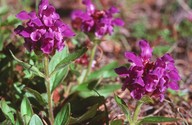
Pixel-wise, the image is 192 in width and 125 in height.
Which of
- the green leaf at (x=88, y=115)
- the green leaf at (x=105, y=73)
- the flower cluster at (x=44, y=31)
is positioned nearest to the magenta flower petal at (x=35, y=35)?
the flower cluster at (x=44, y=31)

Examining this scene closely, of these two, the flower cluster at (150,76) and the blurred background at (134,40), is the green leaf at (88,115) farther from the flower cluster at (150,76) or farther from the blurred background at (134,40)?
the blurred background at (134,40)

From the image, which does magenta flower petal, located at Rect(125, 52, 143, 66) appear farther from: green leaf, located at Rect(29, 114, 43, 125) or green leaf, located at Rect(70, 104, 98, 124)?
green leaf, located at Rect(29, 114, 43, 125)

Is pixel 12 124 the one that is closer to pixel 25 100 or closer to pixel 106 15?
pixel 25 100

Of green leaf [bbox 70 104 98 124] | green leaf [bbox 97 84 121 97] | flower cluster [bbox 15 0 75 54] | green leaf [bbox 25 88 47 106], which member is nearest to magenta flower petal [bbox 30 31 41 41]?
flower cluster [bbox 15 0 75 54]

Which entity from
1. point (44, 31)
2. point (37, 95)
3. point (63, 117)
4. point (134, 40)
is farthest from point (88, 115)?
point (134, 40)

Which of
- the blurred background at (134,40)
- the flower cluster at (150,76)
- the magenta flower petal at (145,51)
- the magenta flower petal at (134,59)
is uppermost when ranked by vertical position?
the magenta flower petal at (134,59)

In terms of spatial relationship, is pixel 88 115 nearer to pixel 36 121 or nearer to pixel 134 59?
pixel 36 121
